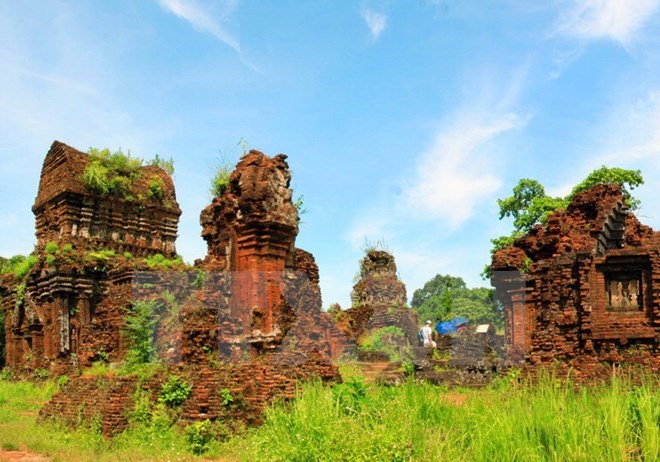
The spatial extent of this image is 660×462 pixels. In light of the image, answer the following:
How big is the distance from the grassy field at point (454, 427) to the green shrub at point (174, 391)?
3.41 ft

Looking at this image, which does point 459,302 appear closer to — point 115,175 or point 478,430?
point 115,175

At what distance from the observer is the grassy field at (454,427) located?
5789 millimetres

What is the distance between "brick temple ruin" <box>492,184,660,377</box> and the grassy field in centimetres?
597

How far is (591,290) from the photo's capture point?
→ 43.4 ft

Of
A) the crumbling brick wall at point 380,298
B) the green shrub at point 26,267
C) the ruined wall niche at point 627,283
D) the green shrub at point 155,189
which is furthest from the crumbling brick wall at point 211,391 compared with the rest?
the crumbling brick wall at point 380,298

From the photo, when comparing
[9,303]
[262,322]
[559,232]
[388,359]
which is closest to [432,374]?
[388,359]

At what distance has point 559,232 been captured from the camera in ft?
47.1

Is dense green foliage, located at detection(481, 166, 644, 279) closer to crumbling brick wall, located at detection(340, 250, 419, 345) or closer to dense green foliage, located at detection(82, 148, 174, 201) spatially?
crumbling brick wall, located at detection(340, 250, 419, 345)

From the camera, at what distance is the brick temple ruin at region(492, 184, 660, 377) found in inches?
500

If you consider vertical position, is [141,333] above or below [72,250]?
below

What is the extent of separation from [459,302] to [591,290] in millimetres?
57011

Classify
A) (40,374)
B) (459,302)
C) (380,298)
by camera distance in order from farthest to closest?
(459,302) → (380,298) → (40,374)

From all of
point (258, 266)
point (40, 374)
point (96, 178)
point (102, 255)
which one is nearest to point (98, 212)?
point (96, 178)

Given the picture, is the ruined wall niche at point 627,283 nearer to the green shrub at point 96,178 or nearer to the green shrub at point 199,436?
the green shrub at point 199,436
